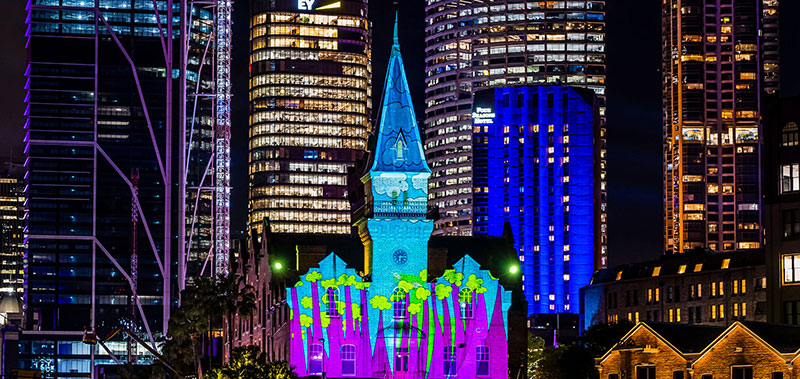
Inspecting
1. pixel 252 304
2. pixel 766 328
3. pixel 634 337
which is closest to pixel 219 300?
pixel 252 304

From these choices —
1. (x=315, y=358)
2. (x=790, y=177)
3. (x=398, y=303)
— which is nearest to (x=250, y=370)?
(x=315, y=358)

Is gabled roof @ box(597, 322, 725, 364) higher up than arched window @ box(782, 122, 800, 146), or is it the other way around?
arched window @ box(782, 122, 800, 146)

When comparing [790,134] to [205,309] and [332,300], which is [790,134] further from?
[205,309]

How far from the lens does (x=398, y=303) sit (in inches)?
5017

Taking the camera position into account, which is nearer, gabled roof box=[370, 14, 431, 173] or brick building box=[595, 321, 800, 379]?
brick building box=[595, 321, 800, 379]

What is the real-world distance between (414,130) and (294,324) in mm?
20254

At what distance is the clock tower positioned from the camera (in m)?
128

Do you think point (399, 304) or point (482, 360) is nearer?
point (399, 304)

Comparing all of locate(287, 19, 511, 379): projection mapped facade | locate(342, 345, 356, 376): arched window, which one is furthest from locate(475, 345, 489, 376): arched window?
locate(342, 345, 356, 376): arched window

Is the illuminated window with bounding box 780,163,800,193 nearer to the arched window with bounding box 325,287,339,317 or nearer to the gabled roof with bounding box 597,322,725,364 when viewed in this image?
the gabled roof with bounding box 597,322,725,364

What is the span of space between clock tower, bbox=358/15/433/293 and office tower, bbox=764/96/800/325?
2946 centimetres

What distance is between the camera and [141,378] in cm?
14725

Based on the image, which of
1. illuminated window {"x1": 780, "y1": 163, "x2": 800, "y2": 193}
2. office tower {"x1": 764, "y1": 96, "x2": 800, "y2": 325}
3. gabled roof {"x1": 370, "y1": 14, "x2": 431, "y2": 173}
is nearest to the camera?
illuminated window {"x1": 780, "y1": 163, "x2": 800, "y2": 193}

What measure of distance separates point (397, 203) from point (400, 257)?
482cm
